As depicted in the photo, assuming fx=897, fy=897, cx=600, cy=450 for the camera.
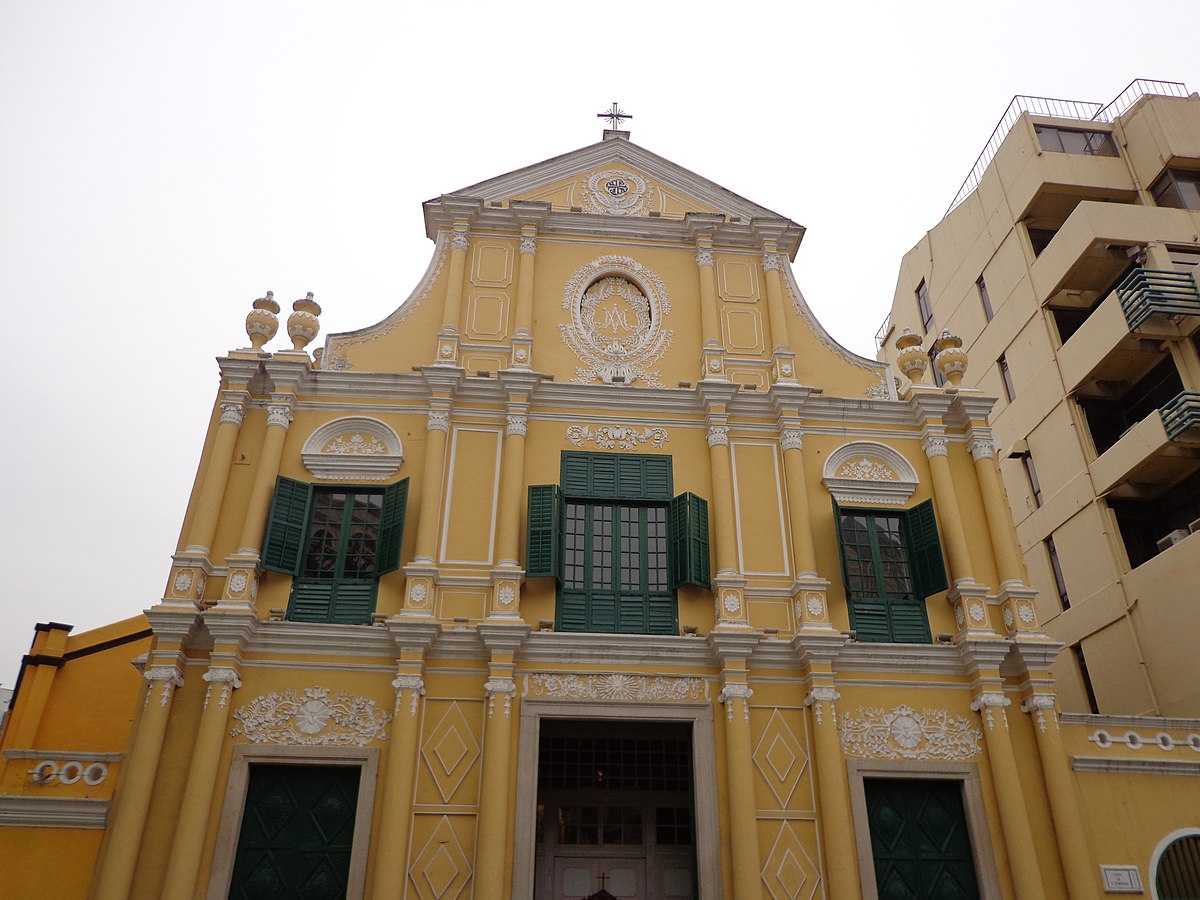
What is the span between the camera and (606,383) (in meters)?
15.2

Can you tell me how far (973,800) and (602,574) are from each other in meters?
6.02

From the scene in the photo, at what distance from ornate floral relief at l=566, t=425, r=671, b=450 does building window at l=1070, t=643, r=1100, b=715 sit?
12.7 m

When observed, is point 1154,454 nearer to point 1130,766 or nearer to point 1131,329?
point 1131,329

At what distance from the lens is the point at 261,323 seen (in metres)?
14.9

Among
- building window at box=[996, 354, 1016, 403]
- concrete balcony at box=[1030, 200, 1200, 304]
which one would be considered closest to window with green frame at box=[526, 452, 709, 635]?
concrete balcony at box=[1030, 200, 1200, 304]

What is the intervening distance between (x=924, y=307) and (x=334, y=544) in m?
21.6

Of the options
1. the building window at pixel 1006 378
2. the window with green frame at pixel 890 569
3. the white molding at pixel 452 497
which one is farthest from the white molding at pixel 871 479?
the building window at pixel 1006 378

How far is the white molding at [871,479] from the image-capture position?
1455 centimetres

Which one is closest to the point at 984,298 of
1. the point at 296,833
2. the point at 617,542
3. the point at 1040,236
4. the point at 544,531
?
the point at 1040,236

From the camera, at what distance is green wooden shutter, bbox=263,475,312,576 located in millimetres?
13016

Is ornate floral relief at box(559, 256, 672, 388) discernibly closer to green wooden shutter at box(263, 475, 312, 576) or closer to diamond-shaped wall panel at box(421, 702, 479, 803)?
green wooden shutter at box(263, 475, 312, 576)

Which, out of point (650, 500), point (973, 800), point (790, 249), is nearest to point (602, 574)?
point (650, 500)

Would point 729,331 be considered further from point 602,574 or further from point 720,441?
point 602,574

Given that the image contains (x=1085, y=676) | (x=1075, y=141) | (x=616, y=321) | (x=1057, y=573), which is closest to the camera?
(x=616, y=321)
